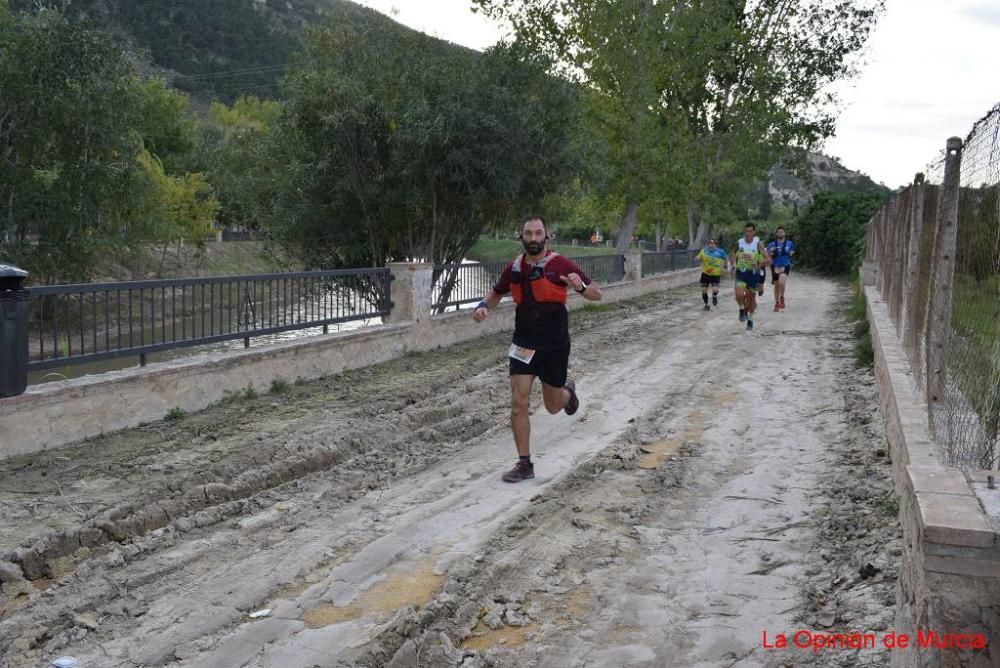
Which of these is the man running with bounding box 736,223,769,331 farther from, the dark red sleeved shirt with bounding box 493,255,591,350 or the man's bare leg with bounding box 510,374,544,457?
the man's bare leg with bounding box 510,374,544,457

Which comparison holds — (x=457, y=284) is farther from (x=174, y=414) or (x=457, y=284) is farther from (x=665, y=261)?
(x=665, y=261)

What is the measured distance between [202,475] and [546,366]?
2755 mm

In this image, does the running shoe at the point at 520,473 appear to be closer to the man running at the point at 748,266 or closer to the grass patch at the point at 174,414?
the grass patch at the point at 174,414

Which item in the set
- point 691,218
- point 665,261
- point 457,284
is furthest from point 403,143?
point 691,218

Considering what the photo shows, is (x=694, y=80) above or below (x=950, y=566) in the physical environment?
above

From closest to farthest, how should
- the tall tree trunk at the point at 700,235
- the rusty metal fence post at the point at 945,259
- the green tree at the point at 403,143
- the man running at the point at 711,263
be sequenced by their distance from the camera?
the rusty metal fence post at the point at 945,259
the green tree at the point at 403,143
the man running at the point at 711,263
the tall tree trunk at the point at 700,235

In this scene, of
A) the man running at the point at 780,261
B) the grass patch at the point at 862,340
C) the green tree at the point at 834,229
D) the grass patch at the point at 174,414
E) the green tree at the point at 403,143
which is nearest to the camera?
the grass patch at the point at 174,414

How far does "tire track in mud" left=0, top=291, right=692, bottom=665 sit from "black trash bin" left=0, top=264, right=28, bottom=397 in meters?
0.63

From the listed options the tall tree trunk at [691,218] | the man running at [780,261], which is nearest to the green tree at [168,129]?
the tall tree trunk at [691,218]

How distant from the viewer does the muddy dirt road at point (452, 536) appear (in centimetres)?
395

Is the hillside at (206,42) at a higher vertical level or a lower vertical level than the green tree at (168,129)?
higher

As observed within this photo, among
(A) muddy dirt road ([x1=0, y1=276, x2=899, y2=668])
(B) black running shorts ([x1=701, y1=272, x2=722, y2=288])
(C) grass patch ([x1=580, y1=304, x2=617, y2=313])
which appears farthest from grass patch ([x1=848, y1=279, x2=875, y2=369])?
(C) grass patch ([x1=580, y1=304, x2=617, y2=313])

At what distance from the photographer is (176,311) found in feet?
29.5

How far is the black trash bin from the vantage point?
6664 mm
